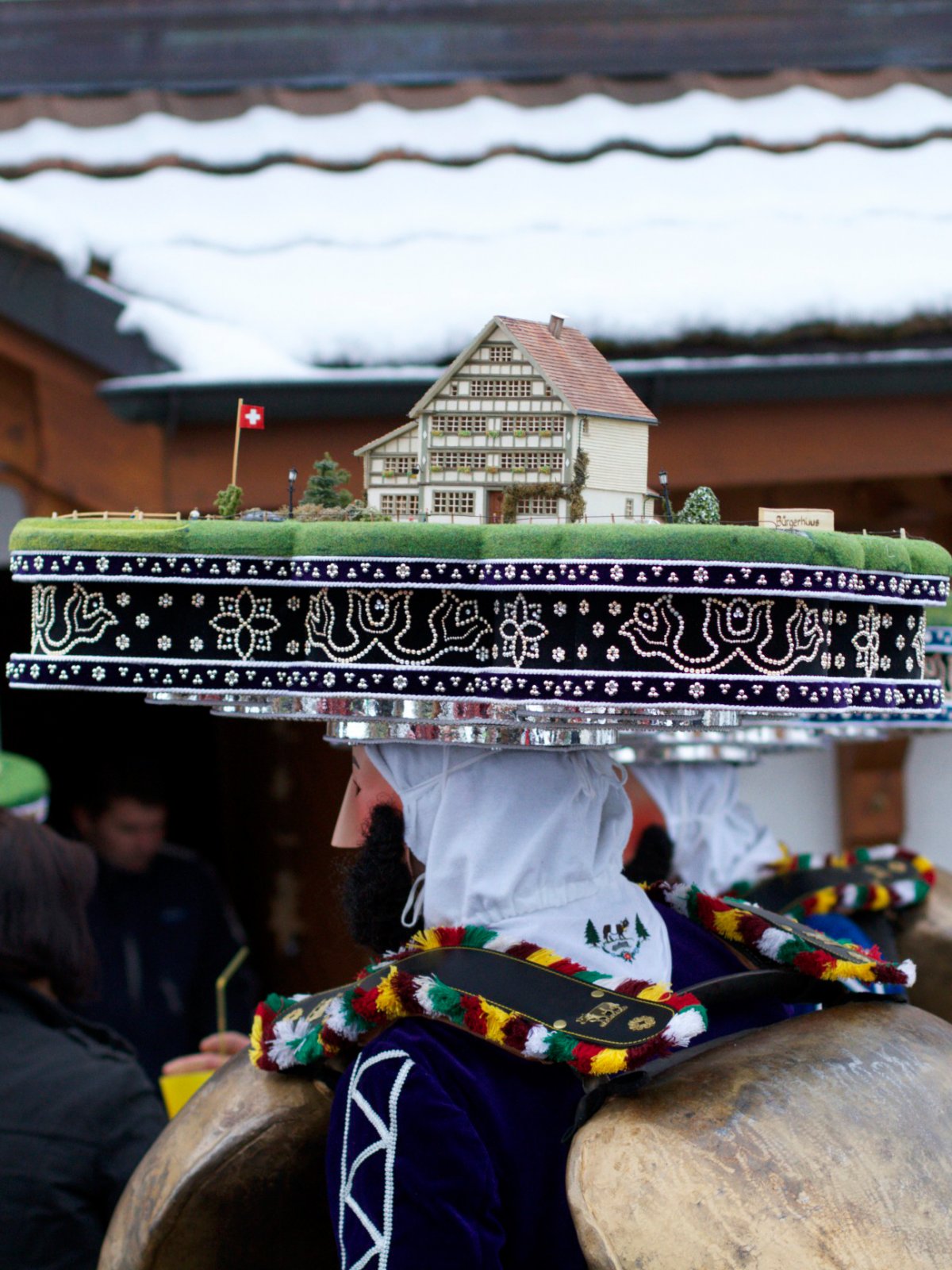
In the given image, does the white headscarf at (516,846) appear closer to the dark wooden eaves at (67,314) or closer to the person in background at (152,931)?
the dark wooden eaves at (67,314)

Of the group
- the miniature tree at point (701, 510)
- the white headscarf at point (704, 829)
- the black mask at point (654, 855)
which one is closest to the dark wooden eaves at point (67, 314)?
the white headscarf at point (704, 829)

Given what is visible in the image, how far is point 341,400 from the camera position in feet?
12.8

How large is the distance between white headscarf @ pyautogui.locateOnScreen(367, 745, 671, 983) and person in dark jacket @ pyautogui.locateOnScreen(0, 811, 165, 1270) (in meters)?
0.75

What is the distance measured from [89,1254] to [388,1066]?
866mm

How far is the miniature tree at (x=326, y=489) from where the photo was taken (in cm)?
182

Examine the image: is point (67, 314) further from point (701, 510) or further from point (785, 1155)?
point (785, 1155)

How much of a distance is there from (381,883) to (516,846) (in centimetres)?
20

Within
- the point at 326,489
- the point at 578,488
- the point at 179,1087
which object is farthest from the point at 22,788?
the point at 578,488

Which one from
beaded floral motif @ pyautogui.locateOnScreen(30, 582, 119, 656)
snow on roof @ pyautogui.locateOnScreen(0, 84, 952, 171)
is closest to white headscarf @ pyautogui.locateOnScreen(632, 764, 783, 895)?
beaded floral motif @ pyautogui.locateOnScreen(30, 582, 119, 656)

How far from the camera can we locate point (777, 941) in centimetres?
200

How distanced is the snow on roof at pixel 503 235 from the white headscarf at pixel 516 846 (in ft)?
7.25

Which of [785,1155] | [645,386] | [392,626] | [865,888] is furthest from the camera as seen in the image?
[645,386]

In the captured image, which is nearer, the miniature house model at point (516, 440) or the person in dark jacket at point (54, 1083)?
the miniature house model at point (516, 440)

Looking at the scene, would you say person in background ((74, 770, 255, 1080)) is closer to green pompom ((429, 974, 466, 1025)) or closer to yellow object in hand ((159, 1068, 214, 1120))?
yellow object in hand ((159, 1068, 214, 1120))
